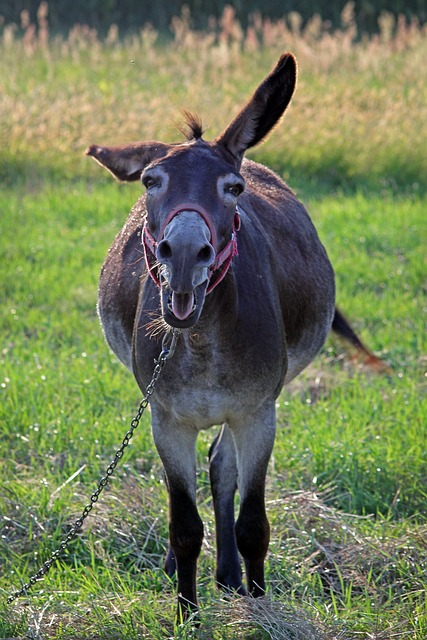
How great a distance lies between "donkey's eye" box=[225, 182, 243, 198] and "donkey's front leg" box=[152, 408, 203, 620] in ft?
3.20

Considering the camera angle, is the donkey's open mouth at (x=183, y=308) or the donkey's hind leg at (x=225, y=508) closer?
the donkey's open mouth at (x=183, y=308)

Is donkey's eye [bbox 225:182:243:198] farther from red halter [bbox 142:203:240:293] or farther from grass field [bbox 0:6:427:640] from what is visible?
grass field [bbox 0:6:427:640]

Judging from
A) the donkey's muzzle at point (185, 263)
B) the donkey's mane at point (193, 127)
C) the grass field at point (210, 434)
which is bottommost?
the grass field at point (210, 434)

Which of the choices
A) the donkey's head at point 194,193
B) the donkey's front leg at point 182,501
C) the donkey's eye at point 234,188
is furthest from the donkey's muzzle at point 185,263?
the donkey's front leg at point 182,501

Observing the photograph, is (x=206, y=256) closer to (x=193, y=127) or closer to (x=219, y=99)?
(x=193, y=127)

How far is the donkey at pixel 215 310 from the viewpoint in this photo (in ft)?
10.4

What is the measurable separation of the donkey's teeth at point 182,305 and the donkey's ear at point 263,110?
0.68m

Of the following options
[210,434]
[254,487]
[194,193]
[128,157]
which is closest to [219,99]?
[210,434]

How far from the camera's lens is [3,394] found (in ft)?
19.4

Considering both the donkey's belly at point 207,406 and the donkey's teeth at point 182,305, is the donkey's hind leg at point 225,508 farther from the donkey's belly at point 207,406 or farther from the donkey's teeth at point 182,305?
the donkey's teeth at point 182,305

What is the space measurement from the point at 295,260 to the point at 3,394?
2201 millimetres

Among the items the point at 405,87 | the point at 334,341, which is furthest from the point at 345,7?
the point at 334,341

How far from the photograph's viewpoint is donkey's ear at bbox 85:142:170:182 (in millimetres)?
3627

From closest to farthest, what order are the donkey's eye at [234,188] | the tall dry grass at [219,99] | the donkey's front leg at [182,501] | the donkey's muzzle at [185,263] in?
the donkey's muzzle at [185,263]
the donkey's eye at [234,188]
the donkey's front leg at [182,501]
the tall dry grass at [219,99]
